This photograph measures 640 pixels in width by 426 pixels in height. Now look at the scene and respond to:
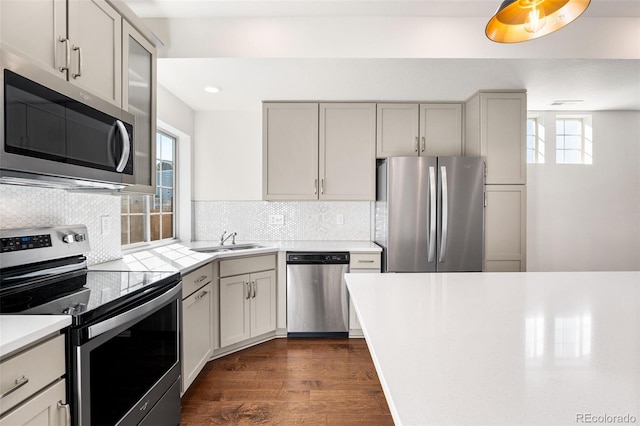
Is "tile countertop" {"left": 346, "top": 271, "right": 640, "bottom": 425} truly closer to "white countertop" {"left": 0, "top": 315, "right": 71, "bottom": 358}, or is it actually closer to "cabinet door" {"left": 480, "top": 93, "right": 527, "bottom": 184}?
"white countertop" {"left": 0, "top": 315, "right": 71, "bottom": 358}

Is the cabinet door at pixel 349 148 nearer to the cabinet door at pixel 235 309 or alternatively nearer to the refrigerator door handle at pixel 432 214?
the refrigerator door handle at pixel 432 214

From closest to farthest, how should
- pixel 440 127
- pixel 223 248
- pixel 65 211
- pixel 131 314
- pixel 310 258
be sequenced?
pixel 131 314 → pixel 65 211 → pixel 310 258 → pixel 223 248 → pixel 440 127

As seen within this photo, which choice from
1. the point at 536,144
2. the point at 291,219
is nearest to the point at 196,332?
the point at 291,219

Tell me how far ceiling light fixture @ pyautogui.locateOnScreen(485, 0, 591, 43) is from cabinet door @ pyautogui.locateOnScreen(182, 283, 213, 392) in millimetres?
2161

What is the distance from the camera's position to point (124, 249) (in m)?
2.58

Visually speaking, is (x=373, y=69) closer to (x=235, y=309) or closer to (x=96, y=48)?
(x=96, y=48)

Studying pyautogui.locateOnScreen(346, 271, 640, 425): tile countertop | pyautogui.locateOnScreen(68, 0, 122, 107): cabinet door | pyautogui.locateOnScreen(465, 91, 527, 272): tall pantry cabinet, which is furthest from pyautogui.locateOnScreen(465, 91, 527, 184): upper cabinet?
pyautogui.locateOnScreen(68, 0, 122, 107): cabinet door

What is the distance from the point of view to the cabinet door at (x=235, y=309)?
8.88ft

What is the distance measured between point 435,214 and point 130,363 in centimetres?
245

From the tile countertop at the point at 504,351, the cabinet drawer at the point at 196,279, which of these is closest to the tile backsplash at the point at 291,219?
the cabinet drawer at the point at 196,279

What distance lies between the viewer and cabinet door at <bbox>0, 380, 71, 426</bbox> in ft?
3.00

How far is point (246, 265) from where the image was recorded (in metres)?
2.86

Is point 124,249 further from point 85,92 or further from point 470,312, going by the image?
point 470,312

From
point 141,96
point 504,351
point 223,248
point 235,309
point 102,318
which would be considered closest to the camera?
point 504,351
